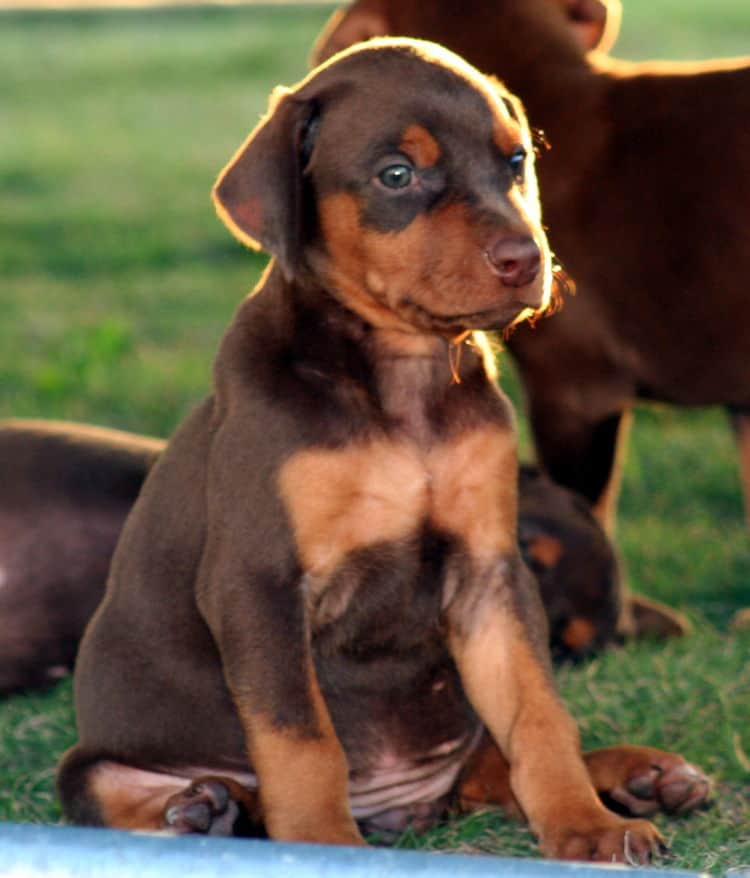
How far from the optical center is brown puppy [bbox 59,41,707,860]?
3.26 metres

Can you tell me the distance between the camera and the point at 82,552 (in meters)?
4.94

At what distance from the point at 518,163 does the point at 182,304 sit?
589 centimetres

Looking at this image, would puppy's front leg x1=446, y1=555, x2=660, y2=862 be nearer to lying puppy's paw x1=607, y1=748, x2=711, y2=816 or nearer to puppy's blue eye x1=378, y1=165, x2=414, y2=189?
lying puppy's paw x1=607, y1=748, x2=711, y2=816

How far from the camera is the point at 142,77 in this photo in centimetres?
1630

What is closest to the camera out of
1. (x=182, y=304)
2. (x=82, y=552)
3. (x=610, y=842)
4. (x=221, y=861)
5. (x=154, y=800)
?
(x=221, y=861)

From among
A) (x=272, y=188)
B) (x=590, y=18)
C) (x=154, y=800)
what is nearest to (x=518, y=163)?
(x=272, y=188)

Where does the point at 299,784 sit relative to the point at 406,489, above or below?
below

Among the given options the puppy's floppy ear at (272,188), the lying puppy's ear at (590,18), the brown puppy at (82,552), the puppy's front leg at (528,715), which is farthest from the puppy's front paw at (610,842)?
the lying puppy's ear at (590,18)

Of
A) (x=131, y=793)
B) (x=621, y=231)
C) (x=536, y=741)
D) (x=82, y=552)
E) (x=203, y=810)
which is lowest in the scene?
(x=82, y=552)

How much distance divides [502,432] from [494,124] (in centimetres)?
61

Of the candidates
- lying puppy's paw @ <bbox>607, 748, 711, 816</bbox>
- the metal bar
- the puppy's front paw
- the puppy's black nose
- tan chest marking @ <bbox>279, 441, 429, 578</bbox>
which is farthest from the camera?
lying puppy's paw @ <bbox>607, 748, 711, 816</bbox>

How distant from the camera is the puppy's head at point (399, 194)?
3.15 m

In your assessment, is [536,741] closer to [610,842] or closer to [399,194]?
[610,842]

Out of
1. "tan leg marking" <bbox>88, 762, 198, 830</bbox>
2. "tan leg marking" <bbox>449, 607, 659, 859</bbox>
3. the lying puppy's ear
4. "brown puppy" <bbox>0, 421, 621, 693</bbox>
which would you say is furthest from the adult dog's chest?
the lying puppy's ear
